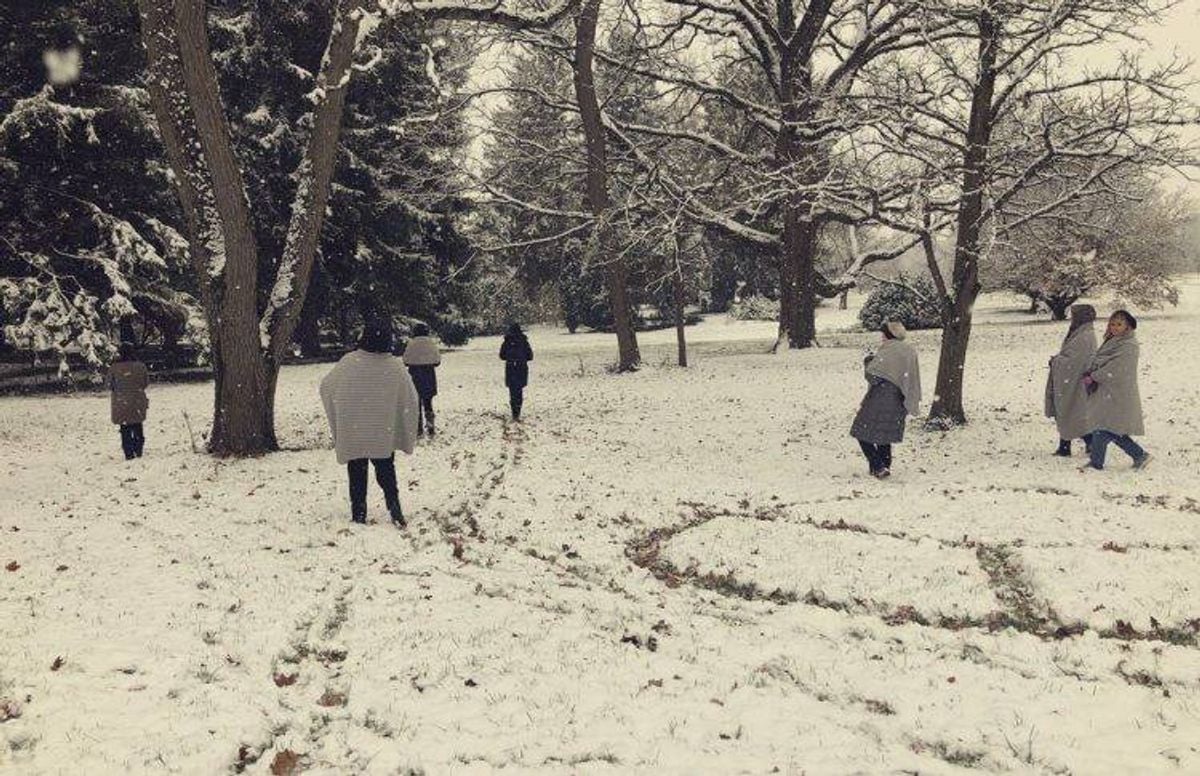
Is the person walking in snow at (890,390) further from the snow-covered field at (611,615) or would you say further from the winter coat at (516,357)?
the winter coat at (516,357)

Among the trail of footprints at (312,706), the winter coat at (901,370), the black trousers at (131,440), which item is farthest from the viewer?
the black trousers at (131,440)

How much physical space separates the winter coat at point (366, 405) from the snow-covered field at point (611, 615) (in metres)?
0.79

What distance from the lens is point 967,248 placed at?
11.9m

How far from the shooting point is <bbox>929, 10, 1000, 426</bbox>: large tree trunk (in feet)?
38.5

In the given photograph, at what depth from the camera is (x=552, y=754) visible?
11.6 ft

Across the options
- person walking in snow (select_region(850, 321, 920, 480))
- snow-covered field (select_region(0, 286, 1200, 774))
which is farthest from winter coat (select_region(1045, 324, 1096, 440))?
person walking in snow (select_region(850, 321, 920, 480))

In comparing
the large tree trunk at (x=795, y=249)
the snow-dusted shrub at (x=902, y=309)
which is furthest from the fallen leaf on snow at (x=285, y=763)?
the snow-dusted shrub at (x=902, y=309)

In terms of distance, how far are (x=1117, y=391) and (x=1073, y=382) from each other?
0.67 meters

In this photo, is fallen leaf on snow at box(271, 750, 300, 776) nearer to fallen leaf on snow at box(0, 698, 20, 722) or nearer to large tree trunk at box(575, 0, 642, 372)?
fallen leaf on snow at box(0, 698, 20, 722)

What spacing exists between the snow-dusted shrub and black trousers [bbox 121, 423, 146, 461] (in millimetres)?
28368

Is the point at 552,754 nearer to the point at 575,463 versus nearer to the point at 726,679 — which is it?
the point at 726,679

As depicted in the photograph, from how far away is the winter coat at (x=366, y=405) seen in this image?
290 inches

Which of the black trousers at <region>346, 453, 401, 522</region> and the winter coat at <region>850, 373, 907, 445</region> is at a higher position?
the winter coat at <region>850, 373, 907, 445</region>

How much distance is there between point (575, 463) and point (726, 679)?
21.1 ft
